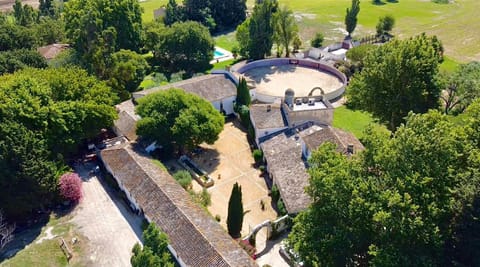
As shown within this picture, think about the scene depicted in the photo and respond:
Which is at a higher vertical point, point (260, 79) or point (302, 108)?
point (302, 108)

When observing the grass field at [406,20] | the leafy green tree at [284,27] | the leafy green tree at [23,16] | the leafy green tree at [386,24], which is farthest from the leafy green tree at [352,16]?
the leafy green tree at [23,16]

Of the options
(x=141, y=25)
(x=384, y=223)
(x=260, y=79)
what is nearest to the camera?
(x=384, y=223)

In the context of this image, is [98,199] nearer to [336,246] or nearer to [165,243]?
[165,243]

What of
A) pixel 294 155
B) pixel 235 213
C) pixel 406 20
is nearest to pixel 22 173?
pixel 235 213

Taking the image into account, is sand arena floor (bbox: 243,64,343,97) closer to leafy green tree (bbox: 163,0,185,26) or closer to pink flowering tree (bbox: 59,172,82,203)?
leafy green tree (bbox: 163,0,185,26)

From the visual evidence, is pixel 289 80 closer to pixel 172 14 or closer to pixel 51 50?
pixel 172 14

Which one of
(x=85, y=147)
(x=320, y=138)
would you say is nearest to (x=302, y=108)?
(x=320, y=138)

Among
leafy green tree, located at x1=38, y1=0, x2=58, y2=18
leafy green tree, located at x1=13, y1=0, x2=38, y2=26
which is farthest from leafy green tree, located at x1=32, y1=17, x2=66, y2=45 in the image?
leafy green tree, located at x1=38, y1=0, x2=58, y2=18

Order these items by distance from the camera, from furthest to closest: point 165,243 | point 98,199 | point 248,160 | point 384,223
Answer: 1. point 248,160
2. point 98,199
3. point 165,243
4. point 384,223
